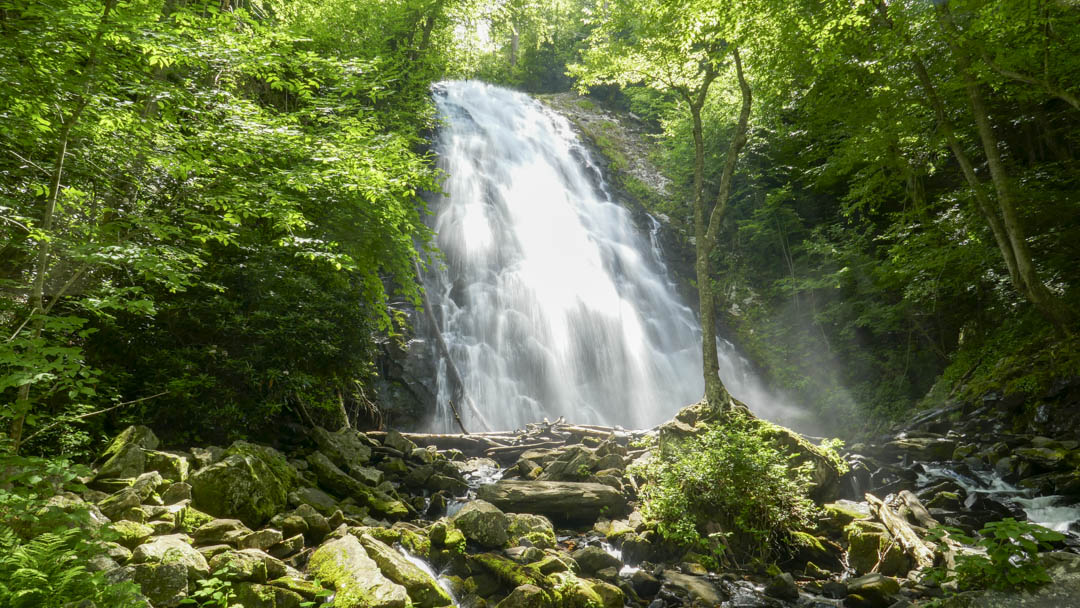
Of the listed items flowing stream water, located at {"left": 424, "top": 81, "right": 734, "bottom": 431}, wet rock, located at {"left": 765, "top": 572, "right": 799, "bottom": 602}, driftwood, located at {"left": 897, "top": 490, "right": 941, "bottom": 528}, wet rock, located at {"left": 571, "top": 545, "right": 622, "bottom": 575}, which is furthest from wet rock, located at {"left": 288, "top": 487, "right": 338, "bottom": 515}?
driftwood, located at {"left": 897, "top": 490, "right": 941, "bottom": 528}

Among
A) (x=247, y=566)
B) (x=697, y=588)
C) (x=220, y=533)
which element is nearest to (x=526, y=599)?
(x=697, y=588)

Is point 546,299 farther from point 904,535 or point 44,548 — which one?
point 44,548

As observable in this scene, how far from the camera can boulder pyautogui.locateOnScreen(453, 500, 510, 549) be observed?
18.6ft

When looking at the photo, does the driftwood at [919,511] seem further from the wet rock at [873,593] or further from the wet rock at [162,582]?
the wet rock at [162,582]

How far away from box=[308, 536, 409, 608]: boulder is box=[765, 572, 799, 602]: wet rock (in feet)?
12.7

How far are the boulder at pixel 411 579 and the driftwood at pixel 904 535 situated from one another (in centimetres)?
498

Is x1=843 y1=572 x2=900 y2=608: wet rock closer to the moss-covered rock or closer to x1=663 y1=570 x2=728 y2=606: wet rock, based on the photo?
x1=663 y1=570 x2=728 y2=606: wet rock

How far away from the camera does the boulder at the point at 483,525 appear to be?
5.66m

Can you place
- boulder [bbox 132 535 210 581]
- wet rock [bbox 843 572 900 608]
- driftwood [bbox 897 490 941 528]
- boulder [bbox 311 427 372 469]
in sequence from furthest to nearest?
boulder [bbox 311 427 372 469] → driftwood [bbox 897 490 941 528] → wet rock [bbox 843 572 900 608] → boulder [bbox 132 535 210 581]

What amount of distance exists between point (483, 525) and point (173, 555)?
10.4ft

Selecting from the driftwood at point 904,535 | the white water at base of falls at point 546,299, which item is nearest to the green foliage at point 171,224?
the white water at base of falls at point 546,299

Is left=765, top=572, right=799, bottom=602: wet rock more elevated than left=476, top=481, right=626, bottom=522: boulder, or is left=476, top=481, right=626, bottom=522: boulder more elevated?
left=476, top=481, right=626, bottom=522: boulder

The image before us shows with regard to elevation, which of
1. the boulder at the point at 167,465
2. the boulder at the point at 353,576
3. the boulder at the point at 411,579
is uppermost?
the boulder at the point at 167,465

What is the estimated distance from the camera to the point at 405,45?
578 inches
